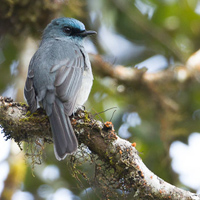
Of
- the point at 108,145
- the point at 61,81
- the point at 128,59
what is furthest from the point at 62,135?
the point at 128,59

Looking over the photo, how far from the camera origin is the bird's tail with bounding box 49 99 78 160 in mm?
3782

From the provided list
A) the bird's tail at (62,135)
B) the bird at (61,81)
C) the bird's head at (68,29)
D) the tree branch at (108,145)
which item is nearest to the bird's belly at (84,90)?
the bird at (61,81)

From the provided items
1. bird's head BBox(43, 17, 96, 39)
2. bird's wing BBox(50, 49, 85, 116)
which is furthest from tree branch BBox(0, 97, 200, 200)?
bird's head BBox(43, 17, 96, 39)

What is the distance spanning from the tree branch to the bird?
0.15 metres

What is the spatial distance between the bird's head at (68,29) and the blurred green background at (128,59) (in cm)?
110

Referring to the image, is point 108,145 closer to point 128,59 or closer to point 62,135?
point 62,135

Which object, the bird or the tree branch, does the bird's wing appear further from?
the tree branch

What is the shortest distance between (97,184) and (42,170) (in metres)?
2.70

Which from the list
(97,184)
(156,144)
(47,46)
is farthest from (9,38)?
(97,184)

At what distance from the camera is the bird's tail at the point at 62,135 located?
378cm

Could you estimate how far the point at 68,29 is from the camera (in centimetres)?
548

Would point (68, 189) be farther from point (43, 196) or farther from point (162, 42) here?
point (162, 42)

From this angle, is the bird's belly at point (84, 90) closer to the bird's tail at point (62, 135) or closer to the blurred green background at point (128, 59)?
the bird's tail at point (62, 135)

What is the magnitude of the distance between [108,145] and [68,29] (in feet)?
7.72
